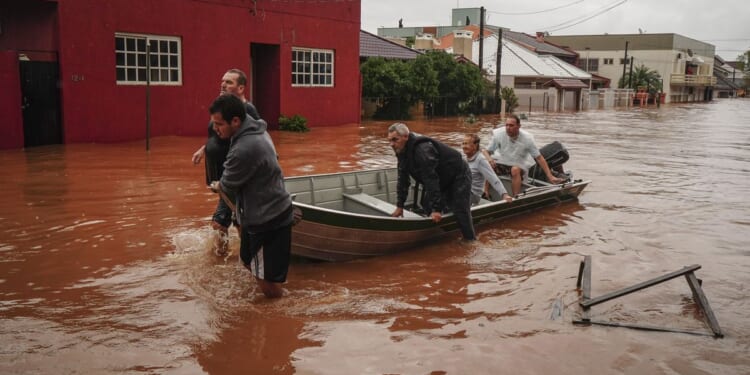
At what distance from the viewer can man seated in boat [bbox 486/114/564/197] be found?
1083cm

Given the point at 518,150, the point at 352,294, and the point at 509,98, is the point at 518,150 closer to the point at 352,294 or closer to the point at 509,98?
the point at 352,294

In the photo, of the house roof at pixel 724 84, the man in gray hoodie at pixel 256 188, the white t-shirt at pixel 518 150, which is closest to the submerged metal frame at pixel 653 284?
the man in gray hoodie at pixel 256 188

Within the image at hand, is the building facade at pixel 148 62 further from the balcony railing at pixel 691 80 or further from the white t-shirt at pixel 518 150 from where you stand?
the balcony railing at pixel 691 80

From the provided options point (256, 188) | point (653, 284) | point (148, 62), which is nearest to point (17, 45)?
point (148, 62)

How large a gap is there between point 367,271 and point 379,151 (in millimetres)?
10984

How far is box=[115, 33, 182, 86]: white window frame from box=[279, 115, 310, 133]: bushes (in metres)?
4.25

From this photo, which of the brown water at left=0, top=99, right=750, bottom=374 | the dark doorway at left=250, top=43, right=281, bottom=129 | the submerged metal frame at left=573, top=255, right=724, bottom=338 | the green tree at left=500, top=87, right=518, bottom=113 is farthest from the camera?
the green tree at left=500, top=87, right=518, bottom=113

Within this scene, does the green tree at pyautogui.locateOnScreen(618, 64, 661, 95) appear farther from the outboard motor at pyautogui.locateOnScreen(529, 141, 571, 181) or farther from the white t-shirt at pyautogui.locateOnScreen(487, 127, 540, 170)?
the white t-shirt at pyautogui.locateOnScreen(487, 127, 540, 170)

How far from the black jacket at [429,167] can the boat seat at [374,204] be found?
0.38 metres

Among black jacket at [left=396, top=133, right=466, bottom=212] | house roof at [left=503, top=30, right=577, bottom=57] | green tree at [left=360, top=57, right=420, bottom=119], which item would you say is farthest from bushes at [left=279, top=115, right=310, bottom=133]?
house roof at [left=503, top=30, right=577, bottom=57]

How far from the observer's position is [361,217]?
291 inches

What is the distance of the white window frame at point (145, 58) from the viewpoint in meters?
17.2

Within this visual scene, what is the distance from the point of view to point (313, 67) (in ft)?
76.7

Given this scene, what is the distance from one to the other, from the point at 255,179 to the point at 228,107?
2.05 ft
